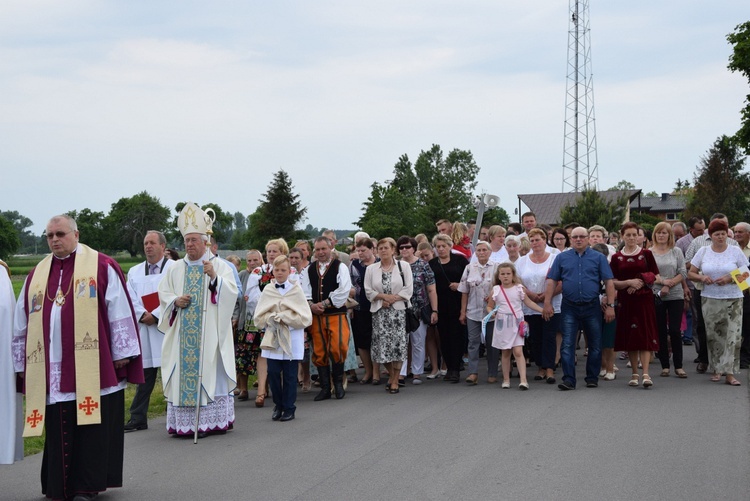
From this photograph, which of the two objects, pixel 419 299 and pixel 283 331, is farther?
pixel 419 299

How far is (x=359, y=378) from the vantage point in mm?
13227

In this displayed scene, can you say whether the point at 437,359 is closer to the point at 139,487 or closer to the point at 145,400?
the point at 145,400

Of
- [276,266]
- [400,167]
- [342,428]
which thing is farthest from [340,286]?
[400,167]

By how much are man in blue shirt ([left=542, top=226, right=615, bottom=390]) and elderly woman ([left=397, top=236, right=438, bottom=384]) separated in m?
1.92

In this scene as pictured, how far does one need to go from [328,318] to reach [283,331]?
127 centimetres

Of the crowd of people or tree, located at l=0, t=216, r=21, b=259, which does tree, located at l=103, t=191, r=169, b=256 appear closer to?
tree, located at l=0, t=216, r=21, b=259

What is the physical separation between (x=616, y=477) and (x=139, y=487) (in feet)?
12.1

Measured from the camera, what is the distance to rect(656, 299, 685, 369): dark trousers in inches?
470

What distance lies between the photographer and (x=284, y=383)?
9.77 metres

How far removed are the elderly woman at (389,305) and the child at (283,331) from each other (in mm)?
1787

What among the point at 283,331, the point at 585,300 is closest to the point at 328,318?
the point at 283,331

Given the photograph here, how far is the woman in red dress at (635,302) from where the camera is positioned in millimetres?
11148

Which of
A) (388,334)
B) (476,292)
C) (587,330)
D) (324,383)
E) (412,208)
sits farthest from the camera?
(412,208)

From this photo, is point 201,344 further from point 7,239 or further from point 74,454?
point 7,239
